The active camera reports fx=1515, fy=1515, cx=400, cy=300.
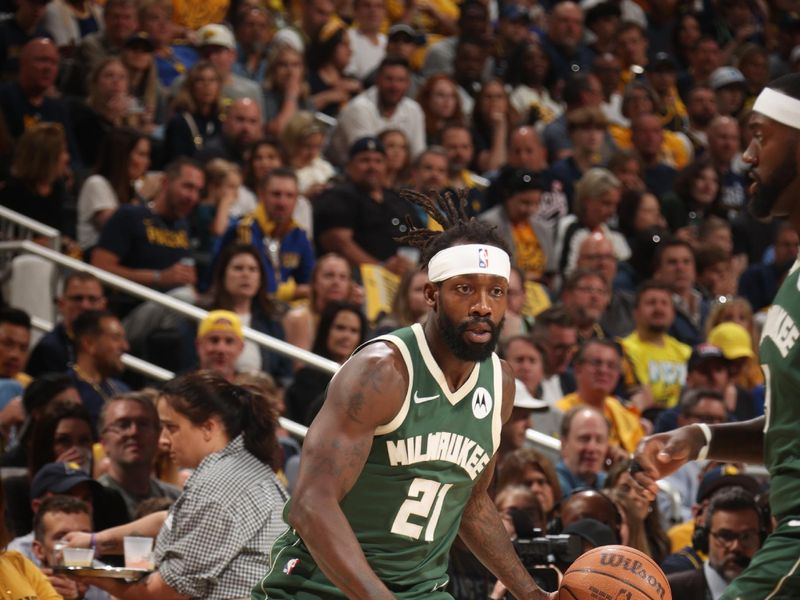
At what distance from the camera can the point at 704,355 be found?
1031 centimetres

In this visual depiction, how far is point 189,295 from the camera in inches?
389

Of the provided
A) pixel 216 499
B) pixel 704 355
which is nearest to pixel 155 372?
pixel 216 499

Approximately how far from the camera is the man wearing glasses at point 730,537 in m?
6.97

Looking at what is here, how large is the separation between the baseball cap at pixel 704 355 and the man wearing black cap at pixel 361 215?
7.53ft

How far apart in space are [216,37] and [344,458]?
29.0 ft

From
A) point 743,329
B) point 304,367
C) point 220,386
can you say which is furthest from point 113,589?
point 743,329

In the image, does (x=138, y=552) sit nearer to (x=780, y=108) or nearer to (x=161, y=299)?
(x=780, y=108)

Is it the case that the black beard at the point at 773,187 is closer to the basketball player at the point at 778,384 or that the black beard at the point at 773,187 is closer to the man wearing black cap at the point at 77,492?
the basketball player at the point at 778,384

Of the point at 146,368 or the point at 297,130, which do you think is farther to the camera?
the point at 297,130

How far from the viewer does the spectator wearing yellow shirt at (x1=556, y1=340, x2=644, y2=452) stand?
955cm

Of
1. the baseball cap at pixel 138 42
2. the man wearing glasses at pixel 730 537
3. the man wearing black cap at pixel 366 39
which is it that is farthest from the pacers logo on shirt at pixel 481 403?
the man wearing black cap at pixel 366 39

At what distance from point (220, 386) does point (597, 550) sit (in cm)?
181

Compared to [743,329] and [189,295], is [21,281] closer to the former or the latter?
[189,295]

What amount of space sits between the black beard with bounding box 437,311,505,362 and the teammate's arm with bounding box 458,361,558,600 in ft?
1.19
